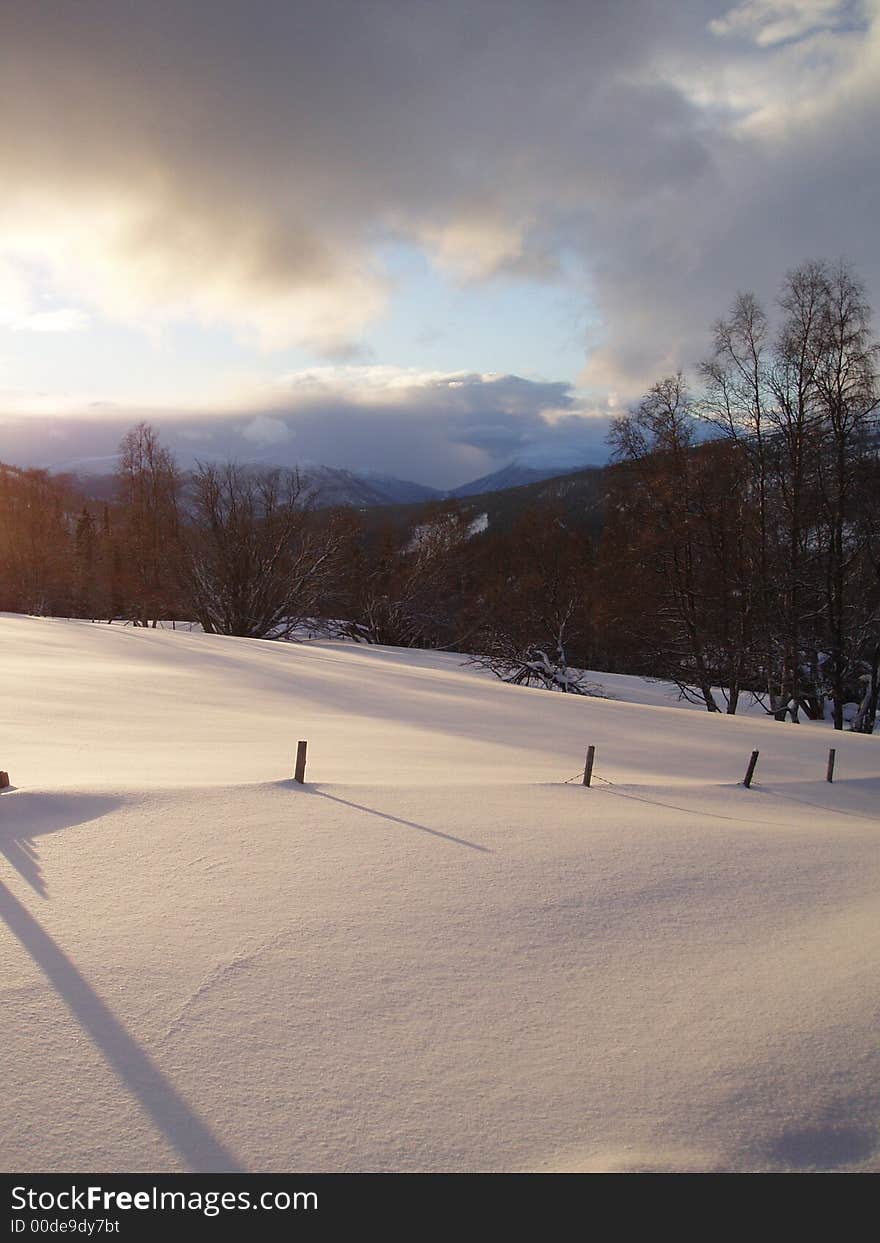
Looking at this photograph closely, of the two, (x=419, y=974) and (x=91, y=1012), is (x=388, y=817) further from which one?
(x=91, y=1012)

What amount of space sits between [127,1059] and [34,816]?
2.46 metres

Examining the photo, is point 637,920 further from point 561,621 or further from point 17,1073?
point 561,621

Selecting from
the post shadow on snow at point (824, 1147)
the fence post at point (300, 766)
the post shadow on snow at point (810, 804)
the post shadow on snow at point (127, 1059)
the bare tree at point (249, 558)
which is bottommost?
the post shadow on snow at point (127, 1059)

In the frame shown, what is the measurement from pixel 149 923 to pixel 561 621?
20.0 metres

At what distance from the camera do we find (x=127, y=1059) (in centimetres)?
232

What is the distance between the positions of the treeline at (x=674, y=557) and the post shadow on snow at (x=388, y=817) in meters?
14.0

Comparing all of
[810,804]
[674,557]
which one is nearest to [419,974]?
[810,804]

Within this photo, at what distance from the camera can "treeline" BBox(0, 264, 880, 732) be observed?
1619cm

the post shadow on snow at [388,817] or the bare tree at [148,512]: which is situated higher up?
the bare tree at [148,512]

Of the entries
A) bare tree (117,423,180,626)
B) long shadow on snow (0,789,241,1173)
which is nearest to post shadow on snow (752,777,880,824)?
long shadow on snow (0,789,241,1173)

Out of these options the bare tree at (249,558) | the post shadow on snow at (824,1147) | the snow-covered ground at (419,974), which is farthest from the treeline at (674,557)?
the post shadow on snow at (824,1147)

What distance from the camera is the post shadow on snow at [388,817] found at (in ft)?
14.4

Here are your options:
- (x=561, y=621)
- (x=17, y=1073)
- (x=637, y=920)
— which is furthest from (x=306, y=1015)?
(x=561, y=621)

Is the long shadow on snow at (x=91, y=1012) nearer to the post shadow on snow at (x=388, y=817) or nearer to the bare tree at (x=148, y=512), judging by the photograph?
the post shadow on snow at (x=388, y=817)
